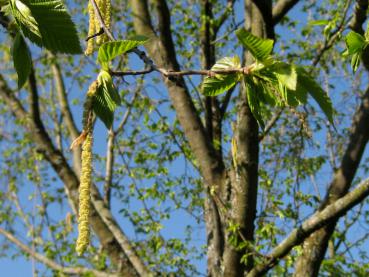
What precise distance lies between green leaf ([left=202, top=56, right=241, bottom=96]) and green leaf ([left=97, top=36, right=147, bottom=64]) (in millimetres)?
145

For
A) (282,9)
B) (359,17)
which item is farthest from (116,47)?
(359,17)

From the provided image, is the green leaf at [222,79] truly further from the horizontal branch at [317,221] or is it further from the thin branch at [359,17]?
the thin branch at [359,17]

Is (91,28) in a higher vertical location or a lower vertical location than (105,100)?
higher

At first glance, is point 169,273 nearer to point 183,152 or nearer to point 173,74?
point 183,152

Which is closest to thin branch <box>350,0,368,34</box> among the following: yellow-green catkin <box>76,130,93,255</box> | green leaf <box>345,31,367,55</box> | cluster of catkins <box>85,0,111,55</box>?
green leaf <box>345,31,367,55</box>

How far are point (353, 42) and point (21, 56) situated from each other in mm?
665

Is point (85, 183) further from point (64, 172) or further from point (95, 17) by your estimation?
point (64, 172)

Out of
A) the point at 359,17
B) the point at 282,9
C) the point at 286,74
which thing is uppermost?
the point at 359,17

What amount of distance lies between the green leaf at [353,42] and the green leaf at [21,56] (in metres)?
0.64

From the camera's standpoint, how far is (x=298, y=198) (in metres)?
5.17

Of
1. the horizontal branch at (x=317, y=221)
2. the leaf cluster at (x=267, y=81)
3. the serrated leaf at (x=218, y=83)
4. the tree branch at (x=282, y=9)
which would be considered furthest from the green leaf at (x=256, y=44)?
the tree branch at (x=282, y=9)

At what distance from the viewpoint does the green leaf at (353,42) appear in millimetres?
1171

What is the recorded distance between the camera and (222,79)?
1.06 metres

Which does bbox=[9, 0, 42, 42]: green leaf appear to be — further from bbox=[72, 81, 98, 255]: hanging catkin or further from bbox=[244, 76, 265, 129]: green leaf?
bbox=[244, 76, 265, 129]: green leaf
